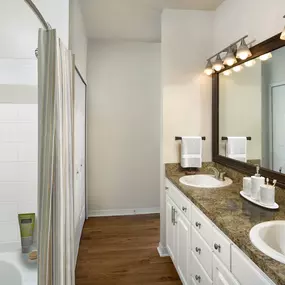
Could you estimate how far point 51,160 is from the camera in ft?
3.99

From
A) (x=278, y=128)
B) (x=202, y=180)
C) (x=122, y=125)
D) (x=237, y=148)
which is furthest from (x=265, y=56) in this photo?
(x=122, y=125)

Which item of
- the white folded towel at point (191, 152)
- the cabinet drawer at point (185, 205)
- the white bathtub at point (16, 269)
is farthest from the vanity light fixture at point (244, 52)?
the white bathtub at point (16, 269)

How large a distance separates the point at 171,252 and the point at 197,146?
3.44 ft

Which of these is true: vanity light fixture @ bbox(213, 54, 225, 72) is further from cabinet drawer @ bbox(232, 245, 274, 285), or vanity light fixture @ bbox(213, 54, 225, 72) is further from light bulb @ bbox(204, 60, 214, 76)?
cabinet drawer @ bbox(232, 245, 274, 285)

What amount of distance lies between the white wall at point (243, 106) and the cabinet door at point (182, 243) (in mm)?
766

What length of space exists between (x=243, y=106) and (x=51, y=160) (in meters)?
1.68

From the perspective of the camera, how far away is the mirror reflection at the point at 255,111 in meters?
1.69

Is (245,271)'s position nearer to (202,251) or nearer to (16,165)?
(202,251)

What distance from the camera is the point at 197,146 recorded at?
2.49 m

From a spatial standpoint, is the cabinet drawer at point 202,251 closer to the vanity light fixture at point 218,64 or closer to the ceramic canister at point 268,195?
the ceramic canister at point 268,195

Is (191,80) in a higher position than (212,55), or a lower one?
lower

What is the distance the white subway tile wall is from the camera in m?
1.94

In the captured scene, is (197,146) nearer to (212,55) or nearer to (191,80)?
(191,80)

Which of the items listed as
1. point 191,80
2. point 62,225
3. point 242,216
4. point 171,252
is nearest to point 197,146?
point 191,80
